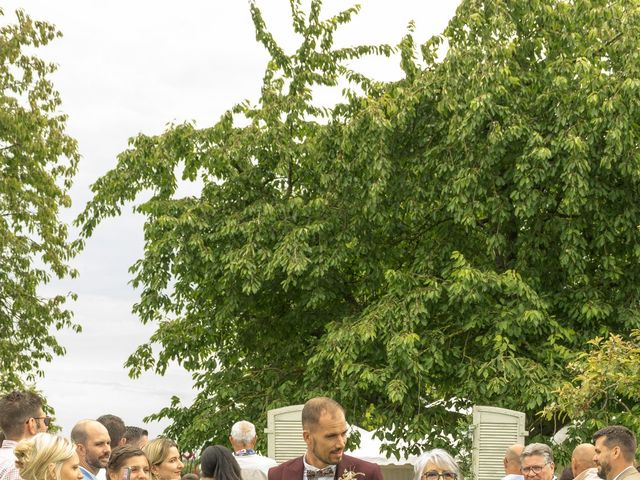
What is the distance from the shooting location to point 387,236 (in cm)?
2536

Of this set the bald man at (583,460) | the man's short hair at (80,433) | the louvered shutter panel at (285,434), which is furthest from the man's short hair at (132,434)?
the louvered shutter panel at (285,434)

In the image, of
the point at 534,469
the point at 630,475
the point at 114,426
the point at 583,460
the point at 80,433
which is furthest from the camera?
the point at 583,460

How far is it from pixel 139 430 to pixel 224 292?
14314 mm

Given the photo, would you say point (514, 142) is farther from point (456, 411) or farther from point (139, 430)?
point (139, 430)

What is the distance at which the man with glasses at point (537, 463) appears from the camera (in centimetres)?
995

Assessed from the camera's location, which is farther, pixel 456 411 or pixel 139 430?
pixel 456 411

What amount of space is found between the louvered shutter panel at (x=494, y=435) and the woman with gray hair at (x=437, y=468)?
12310 millimetres

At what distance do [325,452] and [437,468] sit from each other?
0.72 metres

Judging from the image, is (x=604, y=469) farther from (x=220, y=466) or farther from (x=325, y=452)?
(x=325, y=452)

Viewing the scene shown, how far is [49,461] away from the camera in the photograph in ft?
21.4

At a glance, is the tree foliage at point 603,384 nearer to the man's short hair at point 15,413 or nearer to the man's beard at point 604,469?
the man's beard at point 604,469

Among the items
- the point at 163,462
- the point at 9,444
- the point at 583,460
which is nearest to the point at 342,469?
the point at 163,462

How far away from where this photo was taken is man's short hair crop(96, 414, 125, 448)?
10.1m

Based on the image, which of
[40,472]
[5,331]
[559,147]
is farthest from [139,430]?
[5,331]
